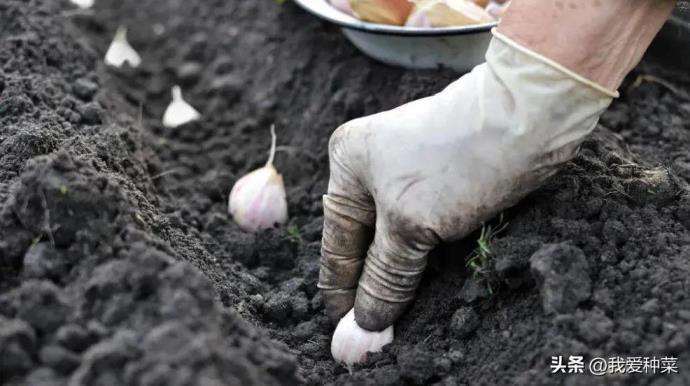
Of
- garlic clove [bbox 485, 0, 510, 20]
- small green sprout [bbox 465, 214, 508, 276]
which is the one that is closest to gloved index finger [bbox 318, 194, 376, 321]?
small green sprout [bbox 465, 214, 508, 276]

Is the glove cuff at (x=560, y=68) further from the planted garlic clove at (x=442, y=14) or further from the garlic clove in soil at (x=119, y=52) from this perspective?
the garlic clove in soil at (x=119, y=52)

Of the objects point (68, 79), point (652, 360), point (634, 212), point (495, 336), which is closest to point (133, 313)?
point (495, 336)

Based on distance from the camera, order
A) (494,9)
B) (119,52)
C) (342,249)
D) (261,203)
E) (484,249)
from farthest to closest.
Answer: (119,52) → (494,9) → (261,203) → (342,249) → (484,249)

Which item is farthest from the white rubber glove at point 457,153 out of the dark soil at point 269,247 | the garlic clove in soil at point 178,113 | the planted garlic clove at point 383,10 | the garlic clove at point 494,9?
the garlic clove in soil at point 178,113

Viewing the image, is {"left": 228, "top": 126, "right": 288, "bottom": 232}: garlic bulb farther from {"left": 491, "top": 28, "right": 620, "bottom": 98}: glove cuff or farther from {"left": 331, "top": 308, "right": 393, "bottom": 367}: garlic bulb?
{"left": 491, "top": 28, "right": 620, "bottom": 98}: glove cuff

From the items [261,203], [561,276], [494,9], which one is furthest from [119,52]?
[561,276]

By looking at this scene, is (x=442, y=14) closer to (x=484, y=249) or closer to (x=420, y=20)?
(x=420, y=20)
